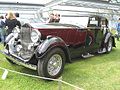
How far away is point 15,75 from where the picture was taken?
5836 mm

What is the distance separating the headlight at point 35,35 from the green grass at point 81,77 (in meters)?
0.92

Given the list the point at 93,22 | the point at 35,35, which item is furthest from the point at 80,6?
the point at 35,35

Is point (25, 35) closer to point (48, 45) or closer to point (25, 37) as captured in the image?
point (25, 37)

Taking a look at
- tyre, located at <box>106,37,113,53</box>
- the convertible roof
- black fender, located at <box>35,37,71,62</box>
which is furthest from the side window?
the convertible roof

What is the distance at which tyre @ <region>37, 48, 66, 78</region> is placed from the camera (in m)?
5.30

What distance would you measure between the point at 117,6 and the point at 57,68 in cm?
1435

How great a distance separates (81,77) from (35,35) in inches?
60.4

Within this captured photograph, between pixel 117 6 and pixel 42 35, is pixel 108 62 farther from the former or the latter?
pixel 117 6

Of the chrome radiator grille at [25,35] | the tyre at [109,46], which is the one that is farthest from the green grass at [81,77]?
the tyre at [109,46]

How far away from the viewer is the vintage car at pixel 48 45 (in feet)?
17.7

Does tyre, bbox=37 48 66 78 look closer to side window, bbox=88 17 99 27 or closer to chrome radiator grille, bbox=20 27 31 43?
chrome radiator grille, bbox=20 27 31 43

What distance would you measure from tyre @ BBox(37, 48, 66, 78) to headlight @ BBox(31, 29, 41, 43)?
0.54 meters

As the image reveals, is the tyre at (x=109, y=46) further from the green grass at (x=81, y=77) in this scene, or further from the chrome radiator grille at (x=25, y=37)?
the chrome radiator grille at (x=25, y=37)

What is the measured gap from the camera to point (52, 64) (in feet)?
18.4
